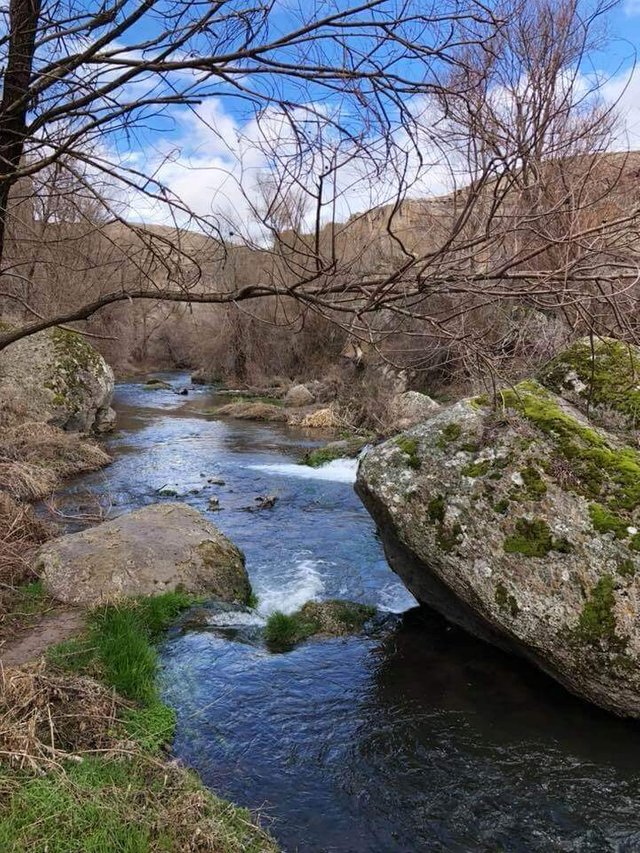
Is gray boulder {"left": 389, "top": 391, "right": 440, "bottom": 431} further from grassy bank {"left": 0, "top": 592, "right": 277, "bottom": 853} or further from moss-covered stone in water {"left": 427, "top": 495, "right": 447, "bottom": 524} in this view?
grassy bank {"left": 0, "top": 592, "right": 277, "bottom": 853}

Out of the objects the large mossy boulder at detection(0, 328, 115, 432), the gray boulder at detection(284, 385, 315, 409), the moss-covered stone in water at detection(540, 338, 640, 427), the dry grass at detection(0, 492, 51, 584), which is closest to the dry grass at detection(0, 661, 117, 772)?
the dry grass at detection(0, 492, 51, 584)

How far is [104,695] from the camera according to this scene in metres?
4.03

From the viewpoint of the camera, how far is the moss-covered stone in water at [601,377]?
5.45m

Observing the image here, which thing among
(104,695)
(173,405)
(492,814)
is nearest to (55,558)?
(104,695)

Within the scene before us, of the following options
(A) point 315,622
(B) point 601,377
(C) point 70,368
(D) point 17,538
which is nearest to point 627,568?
(B) point 601,377

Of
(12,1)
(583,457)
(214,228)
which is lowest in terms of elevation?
(583,457)

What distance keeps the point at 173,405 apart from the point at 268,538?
52.1ft

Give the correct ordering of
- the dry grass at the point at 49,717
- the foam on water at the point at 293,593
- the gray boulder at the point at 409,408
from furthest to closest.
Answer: the gray boulder at the point at 409,408, the foam on water at the point at 293,593, the dry grass at the point at 49,717

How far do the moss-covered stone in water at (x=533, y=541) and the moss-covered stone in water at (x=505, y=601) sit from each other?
0.26 m

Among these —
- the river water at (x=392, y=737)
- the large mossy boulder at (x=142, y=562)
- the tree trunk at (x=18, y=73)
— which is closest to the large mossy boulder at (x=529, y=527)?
the river water at (x=392, y=737)

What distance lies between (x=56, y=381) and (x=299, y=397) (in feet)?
35.9

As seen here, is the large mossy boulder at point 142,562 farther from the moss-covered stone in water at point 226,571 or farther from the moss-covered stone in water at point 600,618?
the moss-covered stone in water at point 600,618

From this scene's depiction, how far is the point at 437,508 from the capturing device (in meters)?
5.07

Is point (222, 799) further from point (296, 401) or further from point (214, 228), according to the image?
point (296, 401)
